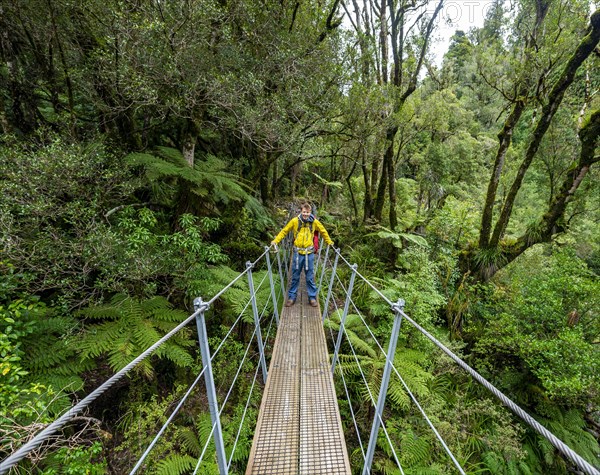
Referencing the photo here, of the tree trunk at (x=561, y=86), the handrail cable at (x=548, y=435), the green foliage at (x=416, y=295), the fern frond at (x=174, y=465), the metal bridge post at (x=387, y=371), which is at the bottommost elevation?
the fern frond at (x=174, y=465)

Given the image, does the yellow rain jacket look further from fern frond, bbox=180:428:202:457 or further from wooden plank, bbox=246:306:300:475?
fern frond, bbox=180:428:202:457

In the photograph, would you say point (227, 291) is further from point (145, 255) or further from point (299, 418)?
point (299, 418)

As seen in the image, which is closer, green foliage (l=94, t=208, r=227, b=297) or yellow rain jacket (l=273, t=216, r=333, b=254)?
green foliage (l=94, t=208, r=227, b=297)

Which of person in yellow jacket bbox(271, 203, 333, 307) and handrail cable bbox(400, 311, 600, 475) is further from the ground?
handrail cable bbox(400, 311, 600, 475)

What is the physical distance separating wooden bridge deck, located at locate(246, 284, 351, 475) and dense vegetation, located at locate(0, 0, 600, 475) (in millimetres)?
970

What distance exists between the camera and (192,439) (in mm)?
3473

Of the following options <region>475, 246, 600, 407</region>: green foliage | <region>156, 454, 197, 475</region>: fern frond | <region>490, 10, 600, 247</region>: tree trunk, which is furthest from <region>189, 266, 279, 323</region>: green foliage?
<region>490, 10, 600, 247</region>: tree trunk

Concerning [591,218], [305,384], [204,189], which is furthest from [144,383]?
[591,218]

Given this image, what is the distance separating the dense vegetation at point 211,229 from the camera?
2.93 meters

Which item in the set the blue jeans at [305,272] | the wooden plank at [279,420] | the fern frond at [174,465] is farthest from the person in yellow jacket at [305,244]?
the fern frond at [174,465]

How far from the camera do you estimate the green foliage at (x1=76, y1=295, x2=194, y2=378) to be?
2.89m

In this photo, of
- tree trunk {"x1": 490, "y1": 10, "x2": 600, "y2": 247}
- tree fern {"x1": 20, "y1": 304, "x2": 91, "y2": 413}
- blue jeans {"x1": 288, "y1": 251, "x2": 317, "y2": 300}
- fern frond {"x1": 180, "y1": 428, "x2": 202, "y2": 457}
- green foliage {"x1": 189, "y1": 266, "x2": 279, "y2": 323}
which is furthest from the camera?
tree trunk {"x1": 490, "y1": 10, "x2": 600, "y2": 247}

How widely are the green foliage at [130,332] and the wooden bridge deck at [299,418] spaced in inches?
43.9

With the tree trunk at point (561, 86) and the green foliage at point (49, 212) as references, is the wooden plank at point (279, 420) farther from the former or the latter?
the tree trunk at point (561, 86)
